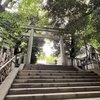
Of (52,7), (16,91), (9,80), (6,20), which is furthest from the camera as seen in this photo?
(52,7)

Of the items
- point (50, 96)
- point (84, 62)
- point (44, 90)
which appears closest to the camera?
point (50, 96)

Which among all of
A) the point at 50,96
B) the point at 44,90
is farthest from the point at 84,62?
the point at 50,96

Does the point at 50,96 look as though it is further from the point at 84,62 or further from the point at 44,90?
the point at 84,62

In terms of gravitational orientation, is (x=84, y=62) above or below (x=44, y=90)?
above

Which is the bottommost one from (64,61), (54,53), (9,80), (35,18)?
(9,80)

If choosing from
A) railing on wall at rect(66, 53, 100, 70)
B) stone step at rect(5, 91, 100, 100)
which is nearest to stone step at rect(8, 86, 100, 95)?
stone step at rect(5, 91, 100, 100)

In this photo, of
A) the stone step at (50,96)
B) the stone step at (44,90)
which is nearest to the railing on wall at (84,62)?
the stone step at (44,90)

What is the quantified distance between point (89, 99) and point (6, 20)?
4.66 m

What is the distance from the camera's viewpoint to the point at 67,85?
4480 mm

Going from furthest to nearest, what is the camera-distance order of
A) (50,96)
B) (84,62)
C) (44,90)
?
(84,62) < (44,90) < (50,96)

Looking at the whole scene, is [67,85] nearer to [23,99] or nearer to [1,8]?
[23,99]

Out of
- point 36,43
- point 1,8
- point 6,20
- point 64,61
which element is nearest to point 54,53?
point 36,43

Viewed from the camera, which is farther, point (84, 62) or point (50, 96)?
point (84, 62)

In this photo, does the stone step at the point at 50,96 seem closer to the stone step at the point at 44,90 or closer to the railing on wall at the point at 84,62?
the stone step at the point at 44,90
